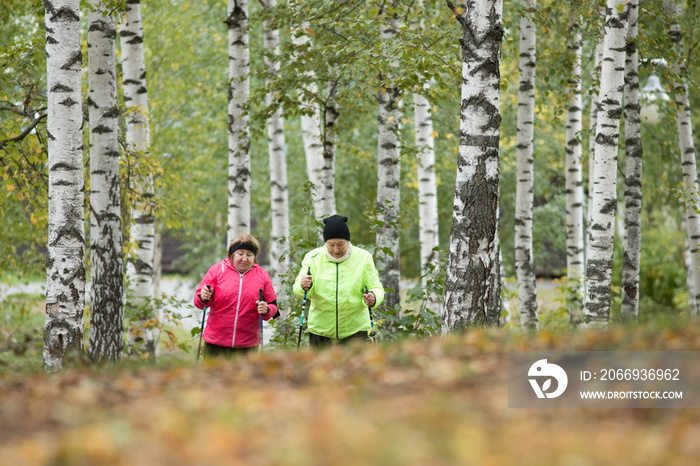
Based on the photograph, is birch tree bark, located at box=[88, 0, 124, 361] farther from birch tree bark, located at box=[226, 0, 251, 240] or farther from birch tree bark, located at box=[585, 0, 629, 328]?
birch tree bark, located at box=[585, 0, 629, 328]

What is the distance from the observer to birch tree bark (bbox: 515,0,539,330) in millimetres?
10570

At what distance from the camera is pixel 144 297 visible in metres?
9.96

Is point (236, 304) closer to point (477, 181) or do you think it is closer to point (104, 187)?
point (104, 187)

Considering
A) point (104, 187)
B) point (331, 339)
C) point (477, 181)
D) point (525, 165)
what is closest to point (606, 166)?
point (525, 165)

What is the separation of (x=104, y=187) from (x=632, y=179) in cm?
720

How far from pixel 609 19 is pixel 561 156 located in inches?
465

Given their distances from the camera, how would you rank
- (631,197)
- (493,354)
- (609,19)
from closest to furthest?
(493,354) < (609,19) < (631,197)

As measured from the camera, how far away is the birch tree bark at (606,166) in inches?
320

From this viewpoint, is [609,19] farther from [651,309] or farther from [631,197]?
[651,309]

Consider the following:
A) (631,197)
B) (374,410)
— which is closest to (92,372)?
(374,410)

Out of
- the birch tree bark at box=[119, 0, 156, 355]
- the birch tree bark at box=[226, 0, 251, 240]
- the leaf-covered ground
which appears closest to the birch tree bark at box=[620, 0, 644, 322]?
the birch tree bark at box=[226, 0, 251, 240]

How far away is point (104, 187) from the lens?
23.9 feet

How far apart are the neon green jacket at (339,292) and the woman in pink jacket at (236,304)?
0.52 metres

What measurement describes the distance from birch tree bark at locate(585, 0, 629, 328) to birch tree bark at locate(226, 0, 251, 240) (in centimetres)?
478
